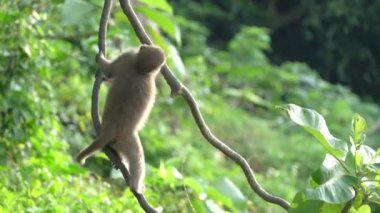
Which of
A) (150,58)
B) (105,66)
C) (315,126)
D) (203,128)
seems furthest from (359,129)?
(105,66)

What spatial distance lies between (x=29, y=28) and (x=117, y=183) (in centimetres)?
133

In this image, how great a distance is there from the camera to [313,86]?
13195mm

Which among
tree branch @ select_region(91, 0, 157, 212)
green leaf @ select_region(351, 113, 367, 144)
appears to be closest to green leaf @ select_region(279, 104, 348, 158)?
green leaf @ select_region(351, 113, 367, 144)

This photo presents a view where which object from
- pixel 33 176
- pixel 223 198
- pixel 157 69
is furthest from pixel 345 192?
pixel 33 176

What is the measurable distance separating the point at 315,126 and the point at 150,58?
0.59 meters

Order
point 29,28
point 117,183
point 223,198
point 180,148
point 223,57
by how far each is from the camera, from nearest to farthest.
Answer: point 223,198 < point 29,28 < point 117,183 < point 180,148 < point 223,57

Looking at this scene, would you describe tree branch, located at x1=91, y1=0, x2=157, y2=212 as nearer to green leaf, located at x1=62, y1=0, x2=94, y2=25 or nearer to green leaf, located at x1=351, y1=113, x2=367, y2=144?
green leaf, located at x1=351, y1=113, x2=367, y2=144

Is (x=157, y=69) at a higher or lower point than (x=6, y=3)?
higher

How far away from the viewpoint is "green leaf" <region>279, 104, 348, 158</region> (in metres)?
3.29

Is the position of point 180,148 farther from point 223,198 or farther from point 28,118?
point 223,198

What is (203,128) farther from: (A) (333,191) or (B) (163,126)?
(B) (163,126)

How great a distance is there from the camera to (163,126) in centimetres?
855

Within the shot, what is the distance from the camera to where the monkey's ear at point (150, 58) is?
330 cm

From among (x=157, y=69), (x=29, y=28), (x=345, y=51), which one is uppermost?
(x=157, y=69)
